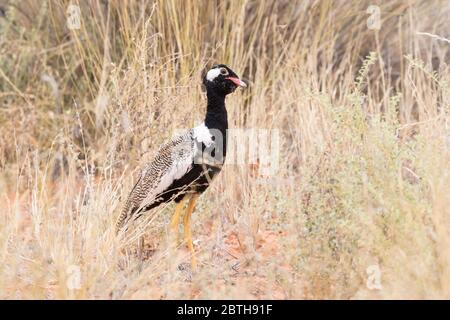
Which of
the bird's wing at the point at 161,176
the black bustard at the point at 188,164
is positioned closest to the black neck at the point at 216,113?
the black bustard at the point at 188,164

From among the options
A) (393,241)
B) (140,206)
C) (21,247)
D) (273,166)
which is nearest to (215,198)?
(273,166)

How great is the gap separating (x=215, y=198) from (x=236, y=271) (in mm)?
900

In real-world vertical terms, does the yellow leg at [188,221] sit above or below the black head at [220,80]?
below

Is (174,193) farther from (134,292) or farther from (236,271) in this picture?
(134,292)

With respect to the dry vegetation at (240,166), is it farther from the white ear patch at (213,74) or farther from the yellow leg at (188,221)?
the white ear patch at (213,74)

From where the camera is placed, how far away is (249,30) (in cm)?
644

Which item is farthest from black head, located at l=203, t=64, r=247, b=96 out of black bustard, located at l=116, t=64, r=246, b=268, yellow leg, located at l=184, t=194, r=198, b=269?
yellow leg, located at l=184, t=194, r=198, b=269

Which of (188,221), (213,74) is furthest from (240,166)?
(213,74)

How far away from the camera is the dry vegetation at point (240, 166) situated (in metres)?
3.85

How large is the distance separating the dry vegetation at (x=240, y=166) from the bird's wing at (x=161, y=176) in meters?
0.12

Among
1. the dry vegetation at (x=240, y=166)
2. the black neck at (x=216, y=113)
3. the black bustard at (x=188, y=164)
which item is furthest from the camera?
the black neck at (x=216, y=113)

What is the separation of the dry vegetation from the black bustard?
0.13 m

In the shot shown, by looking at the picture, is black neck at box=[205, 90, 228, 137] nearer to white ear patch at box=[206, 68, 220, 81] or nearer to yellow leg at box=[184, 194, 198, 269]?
white ear patch at box=[206, 68, 220, 81]
